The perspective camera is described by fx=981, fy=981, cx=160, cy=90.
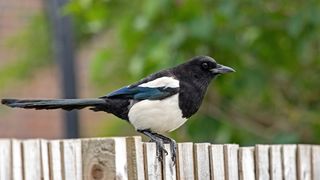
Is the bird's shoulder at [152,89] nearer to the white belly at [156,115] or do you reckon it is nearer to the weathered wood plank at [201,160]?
the white belly at [156,115]

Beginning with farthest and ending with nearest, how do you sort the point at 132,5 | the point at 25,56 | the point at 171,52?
the point at 25,56 < the point at 132,5 < the point at 171,52

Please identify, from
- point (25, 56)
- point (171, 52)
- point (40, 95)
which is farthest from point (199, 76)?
point (40, 95)

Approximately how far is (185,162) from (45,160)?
54 centimetres

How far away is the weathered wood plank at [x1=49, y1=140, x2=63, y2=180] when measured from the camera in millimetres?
3647

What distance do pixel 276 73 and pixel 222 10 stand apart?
95 cm

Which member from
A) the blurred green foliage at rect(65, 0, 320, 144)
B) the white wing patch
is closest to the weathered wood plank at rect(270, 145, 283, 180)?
the white wing patch

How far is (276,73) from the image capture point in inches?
285

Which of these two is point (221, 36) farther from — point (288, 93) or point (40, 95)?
point (40, 95)

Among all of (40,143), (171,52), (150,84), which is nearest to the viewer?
(40,143)

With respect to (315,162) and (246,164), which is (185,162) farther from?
(315,162)

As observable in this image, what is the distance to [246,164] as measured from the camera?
4.13 metres

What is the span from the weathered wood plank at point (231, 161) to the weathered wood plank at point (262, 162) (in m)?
0.17

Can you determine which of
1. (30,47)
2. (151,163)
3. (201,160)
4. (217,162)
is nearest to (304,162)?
(217,162)

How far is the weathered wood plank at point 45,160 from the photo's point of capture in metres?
3.67
